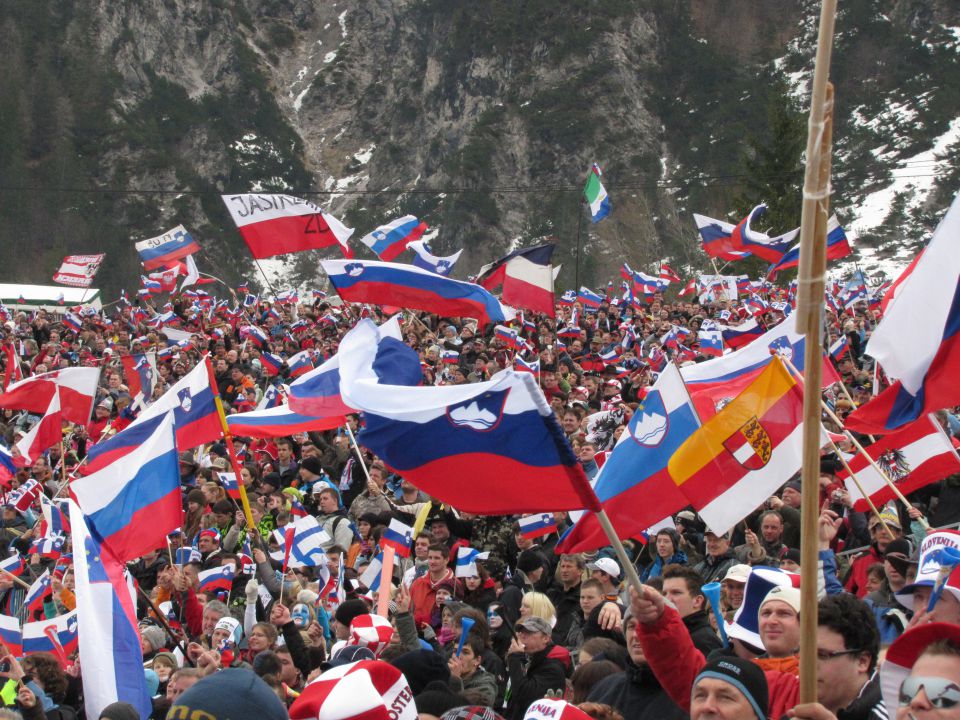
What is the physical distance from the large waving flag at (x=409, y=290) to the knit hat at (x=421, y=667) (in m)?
6.57

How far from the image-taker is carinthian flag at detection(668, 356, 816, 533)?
6297 millimetres

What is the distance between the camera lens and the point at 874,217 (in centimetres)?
7056

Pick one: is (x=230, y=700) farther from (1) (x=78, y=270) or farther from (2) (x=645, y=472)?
(1) (x=78, y=270)

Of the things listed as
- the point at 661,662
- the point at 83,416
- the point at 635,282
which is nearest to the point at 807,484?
the point at 661,662

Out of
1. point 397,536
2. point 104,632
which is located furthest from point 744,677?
point 397,536

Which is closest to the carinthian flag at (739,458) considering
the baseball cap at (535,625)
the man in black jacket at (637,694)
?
the baseball cap at (535,625)

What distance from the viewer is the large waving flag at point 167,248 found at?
25828mm

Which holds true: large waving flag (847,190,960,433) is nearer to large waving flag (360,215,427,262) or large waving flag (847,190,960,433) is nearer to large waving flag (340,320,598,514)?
large waving flag (340,320,598,514)

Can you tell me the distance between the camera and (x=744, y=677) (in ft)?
12.4

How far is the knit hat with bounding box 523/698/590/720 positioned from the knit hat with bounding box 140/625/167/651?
4.42 meters

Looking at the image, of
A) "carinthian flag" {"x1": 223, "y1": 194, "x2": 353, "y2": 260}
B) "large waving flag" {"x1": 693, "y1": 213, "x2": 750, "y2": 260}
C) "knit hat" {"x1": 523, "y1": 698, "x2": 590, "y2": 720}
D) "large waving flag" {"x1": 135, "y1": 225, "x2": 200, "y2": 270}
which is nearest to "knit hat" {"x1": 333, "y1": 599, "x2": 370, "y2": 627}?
"knit hat" {"x1": 523, "y1": 698, "x2": 590, "y2": 720}

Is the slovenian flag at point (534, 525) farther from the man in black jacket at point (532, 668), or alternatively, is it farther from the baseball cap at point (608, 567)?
the man in black jacket at point (532, 668)

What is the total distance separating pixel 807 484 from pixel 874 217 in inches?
2784

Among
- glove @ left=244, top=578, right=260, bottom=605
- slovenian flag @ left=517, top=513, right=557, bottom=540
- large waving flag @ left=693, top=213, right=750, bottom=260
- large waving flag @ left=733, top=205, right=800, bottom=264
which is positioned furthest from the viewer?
large waving flag @ left=693, top=213, right=750, bottom=260
